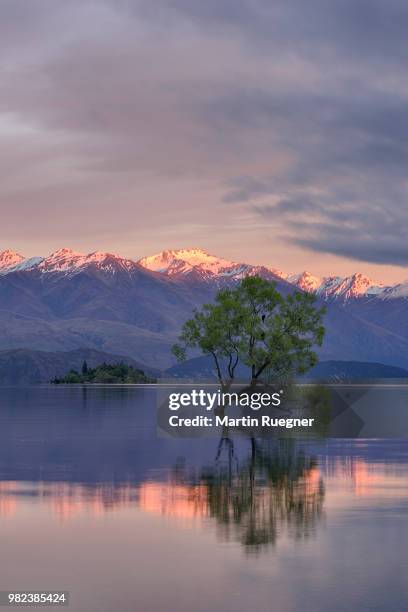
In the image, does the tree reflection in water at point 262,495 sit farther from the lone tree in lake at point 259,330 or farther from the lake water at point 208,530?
the lone tree in lake at point 259,330

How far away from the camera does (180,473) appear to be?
183 ft

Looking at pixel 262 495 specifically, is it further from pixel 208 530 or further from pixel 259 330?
pixel 259 330

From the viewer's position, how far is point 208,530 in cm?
3512

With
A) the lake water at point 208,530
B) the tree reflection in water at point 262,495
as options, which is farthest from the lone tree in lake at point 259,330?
the lake water at point 208,530

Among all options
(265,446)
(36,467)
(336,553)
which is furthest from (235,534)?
(265,446)

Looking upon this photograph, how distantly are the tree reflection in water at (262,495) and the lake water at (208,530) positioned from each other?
0.21ft

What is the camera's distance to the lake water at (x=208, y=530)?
83.7ft

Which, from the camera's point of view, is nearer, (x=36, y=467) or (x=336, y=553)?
(x=336, y=553)

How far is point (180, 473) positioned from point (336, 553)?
85.2ft

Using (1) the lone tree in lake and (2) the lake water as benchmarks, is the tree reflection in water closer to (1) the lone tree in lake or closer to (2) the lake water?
(2) the lake water

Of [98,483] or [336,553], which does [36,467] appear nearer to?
[98,483]

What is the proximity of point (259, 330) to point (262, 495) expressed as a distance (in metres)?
70.1

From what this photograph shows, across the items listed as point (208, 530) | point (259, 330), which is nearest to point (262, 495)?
point (208, 530)

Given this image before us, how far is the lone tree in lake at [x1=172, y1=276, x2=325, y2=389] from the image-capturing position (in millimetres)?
114125
